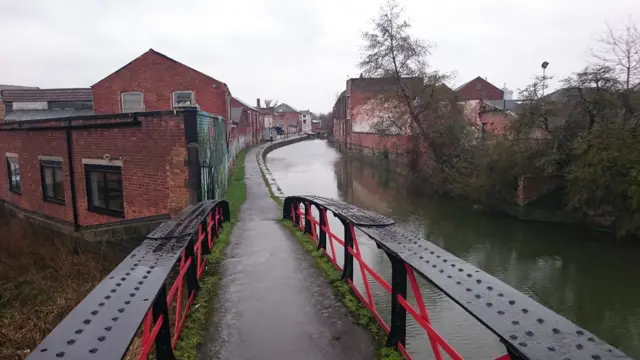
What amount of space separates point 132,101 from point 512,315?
24.6 metres

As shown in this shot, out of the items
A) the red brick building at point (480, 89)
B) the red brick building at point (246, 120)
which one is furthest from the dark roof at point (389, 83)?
the red brick building at point (480, 89)

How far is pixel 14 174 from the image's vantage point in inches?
579

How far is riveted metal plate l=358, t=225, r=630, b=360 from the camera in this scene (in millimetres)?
1821

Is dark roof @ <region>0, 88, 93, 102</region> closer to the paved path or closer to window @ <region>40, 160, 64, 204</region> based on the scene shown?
window @ <region>40, 160, 64, 204</region>

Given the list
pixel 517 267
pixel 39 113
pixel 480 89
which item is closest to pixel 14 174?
pixel 39 113

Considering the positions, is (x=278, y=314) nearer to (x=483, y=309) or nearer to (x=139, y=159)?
(x=483, y=309)

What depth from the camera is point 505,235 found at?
530 inches

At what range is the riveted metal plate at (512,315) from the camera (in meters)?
1.82

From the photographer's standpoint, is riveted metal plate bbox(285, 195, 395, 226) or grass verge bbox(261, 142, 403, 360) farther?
riveted metal plate bbox(285, 195, 395, 226)

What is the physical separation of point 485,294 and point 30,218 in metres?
14.9

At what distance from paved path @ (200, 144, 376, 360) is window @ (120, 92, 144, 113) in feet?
61.9

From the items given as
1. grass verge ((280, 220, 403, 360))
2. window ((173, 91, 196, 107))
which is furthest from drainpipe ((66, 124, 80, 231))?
window ((173, 91, 196, 107))

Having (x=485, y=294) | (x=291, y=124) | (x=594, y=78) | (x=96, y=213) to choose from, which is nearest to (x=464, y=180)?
(x=594, y=78)

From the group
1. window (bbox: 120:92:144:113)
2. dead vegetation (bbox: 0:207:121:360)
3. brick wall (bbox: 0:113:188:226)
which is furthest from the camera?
window (bbox: 120:92:144:113)
